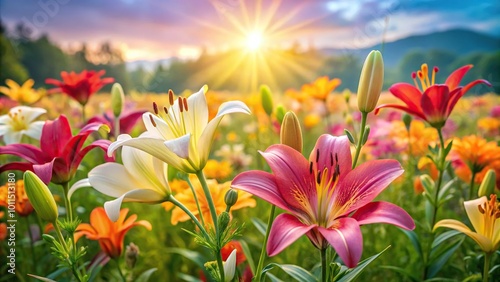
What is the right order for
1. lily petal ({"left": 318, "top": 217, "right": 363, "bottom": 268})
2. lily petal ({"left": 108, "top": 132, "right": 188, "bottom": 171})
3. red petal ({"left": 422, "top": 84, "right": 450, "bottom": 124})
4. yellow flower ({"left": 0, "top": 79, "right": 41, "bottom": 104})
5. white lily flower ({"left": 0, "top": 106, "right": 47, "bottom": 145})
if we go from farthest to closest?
1. yellow flower ({"left": 0, "top": 79, "right": 41, "bottom": 104})
2. white lily flower ({"left": 0, "top": 106, "right": 47, "bottom": 145})
3. red petal ({"left": 422, "top": 84, "right": 450, "bottom": 124})
4. lily petal ({"left": 108, "top": 132, "right": 188, "bottom": 171})
5. lily petal ({"left": 318, "top": 217, "right": 363, "bottom": 268})

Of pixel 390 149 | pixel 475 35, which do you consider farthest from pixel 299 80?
pixel 390 149

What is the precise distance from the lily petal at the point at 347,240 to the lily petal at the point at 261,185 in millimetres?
88

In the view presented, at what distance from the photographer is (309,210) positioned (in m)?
0.73

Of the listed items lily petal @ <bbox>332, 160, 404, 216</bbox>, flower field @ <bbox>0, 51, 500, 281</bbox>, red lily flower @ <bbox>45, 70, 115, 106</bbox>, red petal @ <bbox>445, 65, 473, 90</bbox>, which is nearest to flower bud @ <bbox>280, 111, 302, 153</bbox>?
flower field @ <bbox>0, 51, 500, 281</bbox>

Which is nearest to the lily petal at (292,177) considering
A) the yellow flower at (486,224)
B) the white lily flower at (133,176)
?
the white lily flower at (133,176)

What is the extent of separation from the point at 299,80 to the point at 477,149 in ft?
33.8

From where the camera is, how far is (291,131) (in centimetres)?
75

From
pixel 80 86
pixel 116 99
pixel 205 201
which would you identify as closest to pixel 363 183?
pixel 205 201

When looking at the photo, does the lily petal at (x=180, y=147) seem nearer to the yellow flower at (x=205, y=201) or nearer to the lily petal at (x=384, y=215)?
the lily petal at (x=384, y=215)

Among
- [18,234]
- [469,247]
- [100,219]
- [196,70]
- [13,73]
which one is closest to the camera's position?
[100,219]

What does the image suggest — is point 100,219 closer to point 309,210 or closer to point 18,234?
point 309,210

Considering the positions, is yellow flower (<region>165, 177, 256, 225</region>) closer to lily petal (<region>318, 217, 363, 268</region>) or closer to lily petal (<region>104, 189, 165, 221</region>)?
lily petal (<region>104, 189, 165, 221</region>)

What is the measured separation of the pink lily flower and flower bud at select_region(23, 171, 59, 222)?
1.20 ft

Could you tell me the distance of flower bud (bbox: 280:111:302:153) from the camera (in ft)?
2.43
